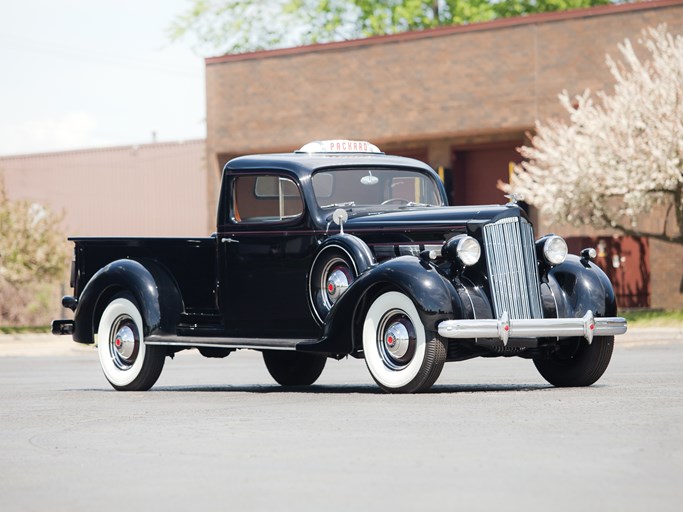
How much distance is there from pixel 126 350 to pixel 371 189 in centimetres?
299

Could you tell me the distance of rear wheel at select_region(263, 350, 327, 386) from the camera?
14.8m

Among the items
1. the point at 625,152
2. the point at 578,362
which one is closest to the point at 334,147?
the point at 578,362

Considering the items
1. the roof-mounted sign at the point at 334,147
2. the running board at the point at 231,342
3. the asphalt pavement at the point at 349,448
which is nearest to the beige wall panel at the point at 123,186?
the roof-mounted sign at the point at 334,147

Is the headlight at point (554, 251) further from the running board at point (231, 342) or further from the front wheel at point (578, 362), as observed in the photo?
the running board at point (231, 342)

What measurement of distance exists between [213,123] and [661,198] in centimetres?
1631

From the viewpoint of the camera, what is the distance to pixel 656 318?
100 ft

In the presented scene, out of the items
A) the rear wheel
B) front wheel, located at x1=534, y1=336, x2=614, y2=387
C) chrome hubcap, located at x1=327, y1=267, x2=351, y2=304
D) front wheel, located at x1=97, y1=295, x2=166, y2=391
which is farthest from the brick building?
chrome hubcap, located at x1=327, y1=267, x2=351, y2=304

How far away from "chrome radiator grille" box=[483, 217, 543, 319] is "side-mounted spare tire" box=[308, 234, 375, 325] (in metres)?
1.09

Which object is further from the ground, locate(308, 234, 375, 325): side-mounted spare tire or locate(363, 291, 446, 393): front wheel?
locate(308, 234, 375, 325): side-mounted spare tire

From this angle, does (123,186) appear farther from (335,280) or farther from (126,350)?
(335,280)

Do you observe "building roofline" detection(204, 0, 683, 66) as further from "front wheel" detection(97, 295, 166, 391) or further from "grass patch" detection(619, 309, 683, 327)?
"front wheel" detection(97, 295, 166, 391)

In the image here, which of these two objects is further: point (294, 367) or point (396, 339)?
point (294, 367)

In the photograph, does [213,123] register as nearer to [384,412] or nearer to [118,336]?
[118,336]

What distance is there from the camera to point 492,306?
12016 mm
